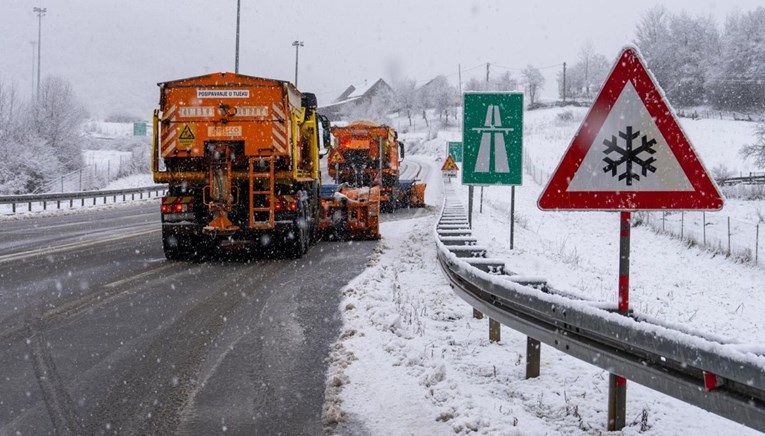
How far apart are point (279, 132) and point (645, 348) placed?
10.4 metres

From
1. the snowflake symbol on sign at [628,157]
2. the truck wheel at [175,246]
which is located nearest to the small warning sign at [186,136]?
the truck wheel at [175,246]

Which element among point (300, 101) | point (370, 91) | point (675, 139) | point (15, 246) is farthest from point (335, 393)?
point (370, 91)

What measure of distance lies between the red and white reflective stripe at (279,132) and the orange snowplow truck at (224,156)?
0.06 feet

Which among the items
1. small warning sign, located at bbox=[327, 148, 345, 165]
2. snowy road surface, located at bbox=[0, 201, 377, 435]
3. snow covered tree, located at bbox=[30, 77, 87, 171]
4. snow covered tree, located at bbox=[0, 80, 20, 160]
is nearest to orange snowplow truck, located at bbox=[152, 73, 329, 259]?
snowy road surface, located at bbox=[0, 201, 377, 435]

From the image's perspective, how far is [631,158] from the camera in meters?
3.96

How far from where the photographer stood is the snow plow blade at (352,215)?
16891 mm

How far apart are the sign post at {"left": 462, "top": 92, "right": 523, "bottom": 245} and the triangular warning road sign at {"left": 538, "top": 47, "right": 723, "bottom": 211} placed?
653cm

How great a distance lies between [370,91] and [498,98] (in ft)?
406

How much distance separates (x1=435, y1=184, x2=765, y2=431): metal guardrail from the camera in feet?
9.13

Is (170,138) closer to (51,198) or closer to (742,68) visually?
(51,198)

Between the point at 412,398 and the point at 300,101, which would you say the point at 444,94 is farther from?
the point at 412,398

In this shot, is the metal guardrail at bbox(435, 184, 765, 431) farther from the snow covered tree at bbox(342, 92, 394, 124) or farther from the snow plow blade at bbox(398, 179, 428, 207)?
the snow covered tree at bbox(342, 92, 394, 124)

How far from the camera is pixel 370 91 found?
13238 cm

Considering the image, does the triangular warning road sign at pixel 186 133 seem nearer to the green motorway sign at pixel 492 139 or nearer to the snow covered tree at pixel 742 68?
the green motorway sign at pixel 492 139
